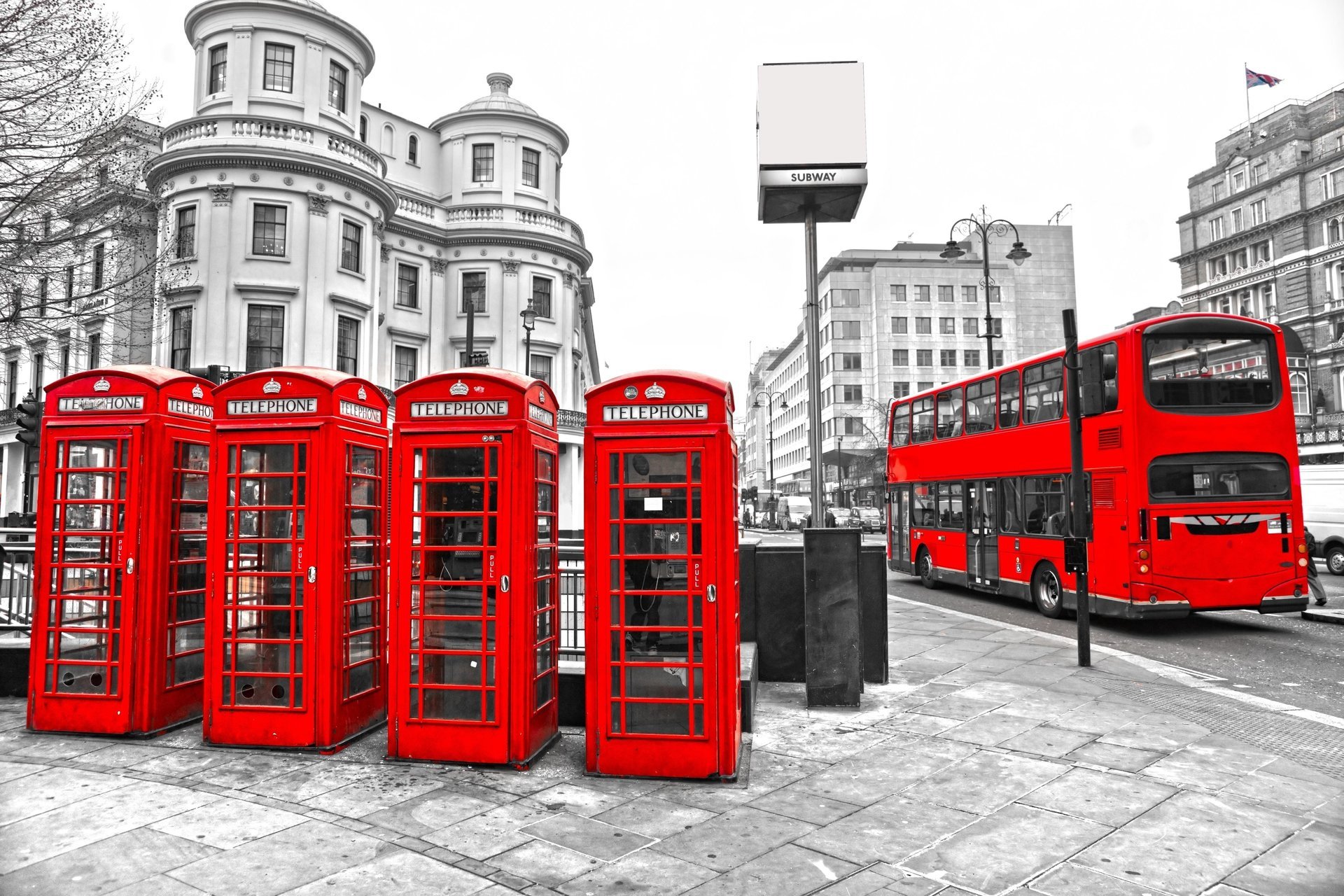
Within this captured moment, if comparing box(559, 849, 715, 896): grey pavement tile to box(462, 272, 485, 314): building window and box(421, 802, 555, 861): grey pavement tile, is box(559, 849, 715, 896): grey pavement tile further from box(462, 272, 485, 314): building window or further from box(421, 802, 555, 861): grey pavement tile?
box(462, 272, 485, 314): building window

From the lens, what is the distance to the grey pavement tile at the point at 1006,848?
4273 millimetres

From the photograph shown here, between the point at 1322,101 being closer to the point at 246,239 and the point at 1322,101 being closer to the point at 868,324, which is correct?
the point at 868,324

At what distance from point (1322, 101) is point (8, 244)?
238 feet

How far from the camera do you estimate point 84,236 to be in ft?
34.7

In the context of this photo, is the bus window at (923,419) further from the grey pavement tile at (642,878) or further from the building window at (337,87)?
the building window at (337,87)

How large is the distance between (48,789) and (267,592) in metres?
1.71

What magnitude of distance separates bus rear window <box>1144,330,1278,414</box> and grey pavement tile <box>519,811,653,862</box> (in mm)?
10699

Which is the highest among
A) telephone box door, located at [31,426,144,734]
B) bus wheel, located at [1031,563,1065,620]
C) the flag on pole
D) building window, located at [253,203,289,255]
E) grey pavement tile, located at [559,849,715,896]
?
the flag on pole

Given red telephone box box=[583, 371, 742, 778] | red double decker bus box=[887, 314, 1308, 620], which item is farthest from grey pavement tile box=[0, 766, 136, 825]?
red double decker bus box=[887, 314, 1308, 620]

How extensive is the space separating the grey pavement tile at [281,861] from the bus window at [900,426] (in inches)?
688

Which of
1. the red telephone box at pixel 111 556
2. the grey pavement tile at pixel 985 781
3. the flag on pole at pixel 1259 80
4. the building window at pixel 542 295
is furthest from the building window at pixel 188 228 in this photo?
the flag on pole at pixel 1259 80

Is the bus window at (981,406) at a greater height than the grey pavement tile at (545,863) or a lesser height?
greater

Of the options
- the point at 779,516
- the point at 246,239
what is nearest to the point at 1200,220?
the point at 779,516

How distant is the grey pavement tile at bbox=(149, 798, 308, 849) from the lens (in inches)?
184
